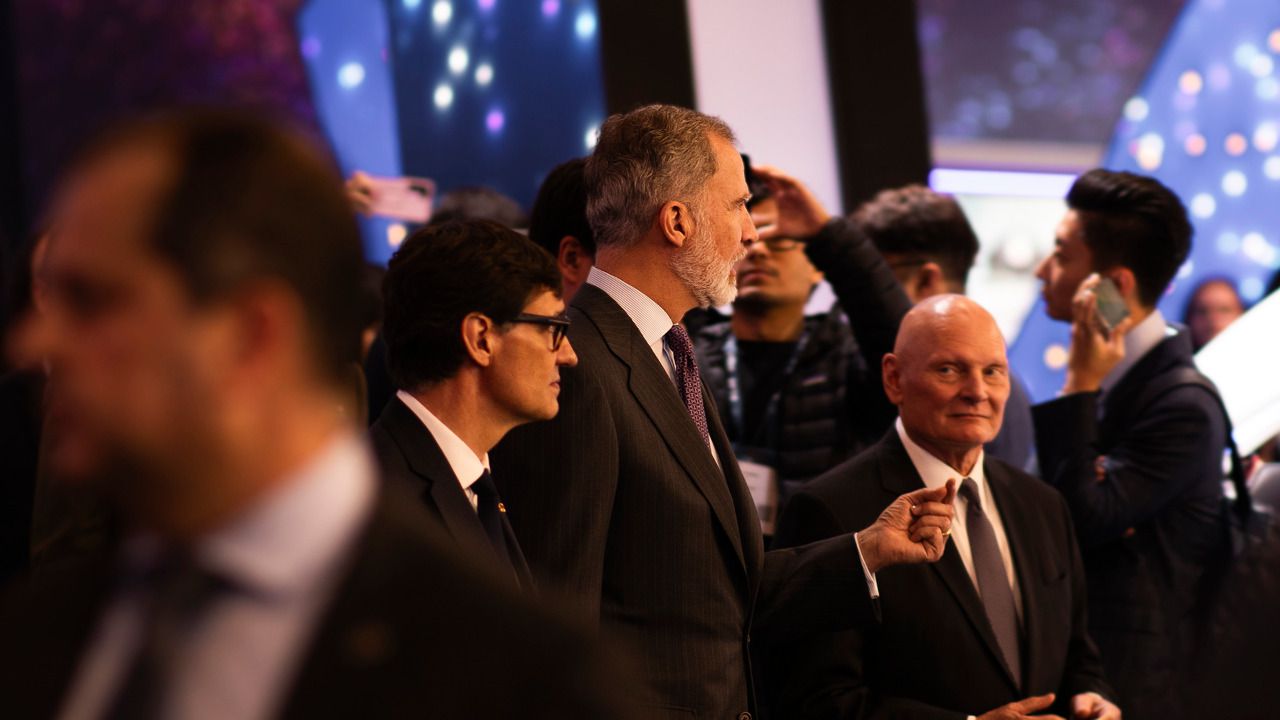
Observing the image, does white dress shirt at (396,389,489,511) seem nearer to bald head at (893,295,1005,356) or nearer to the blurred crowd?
the blurred crowd

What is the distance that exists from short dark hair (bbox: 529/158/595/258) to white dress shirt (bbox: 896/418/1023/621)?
0.78m

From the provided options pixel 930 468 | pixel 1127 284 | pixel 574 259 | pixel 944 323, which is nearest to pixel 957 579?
pixel 930 468

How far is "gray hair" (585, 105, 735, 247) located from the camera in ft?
8.01

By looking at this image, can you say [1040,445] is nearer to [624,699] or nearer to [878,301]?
[878,301]

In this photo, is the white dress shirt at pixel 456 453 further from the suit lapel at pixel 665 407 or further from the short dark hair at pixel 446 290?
the suit lapel at pixel 665 407

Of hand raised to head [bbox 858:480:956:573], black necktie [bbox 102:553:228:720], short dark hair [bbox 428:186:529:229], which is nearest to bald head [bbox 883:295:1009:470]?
hand raised to head [bbox 858:480:956:573]

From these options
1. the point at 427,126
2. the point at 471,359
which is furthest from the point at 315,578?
the point at 427,126

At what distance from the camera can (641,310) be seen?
94.8 inches

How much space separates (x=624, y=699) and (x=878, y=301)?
2202 mm

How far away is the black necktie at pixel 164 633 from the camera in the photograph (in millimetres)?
855

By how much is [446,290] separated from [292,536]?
4.09ft

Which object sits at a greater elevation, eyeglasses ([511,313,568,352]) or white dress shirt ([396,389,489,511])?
eyeglasses ([511,313,568,352])

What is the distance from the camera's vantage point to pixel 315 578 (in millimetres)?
883

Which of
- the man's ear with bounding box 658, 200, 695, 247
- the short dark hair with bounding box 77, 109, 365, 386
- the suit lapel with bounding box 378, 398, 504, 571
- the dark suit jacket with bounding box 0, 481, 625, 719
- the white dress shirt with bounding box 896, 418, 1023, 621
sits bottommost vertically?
the white dress shirt with bounding box 896, 418, 1023, 621
